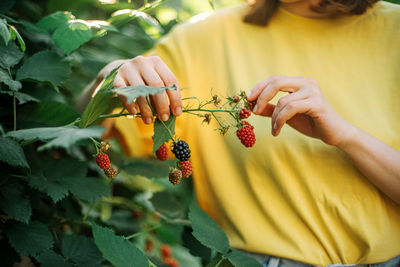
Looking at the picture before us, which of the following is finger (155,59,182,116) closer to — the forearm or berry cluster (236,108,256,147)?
berry cluster (236,108,256,147)

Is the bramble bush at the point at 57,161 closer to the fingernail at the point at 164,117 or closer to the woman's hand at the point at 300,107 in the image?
the fingernail at the point at 164,117

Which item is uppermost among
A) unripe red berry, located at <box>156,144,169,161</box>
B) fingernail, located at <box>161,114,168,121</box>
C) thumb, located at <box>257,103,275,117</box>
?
fingernail, located at <box>161,114,168,121</box>

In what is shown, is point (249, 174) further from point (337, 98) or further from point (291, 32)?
point (291, 32)

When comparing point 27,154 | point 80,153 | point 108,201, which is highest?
point 27,154

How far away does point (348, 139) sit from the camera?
729mm

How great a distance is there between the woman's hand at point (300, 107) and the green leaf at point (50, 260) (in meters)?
0.45

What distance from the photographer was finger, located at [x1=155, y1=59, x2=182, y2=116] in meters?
0.55

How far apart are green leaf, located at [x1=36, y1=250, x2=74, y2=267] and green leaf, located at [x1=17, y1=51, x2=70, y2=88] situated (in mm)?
327

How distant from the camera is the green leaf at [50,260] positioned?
2.00 ft

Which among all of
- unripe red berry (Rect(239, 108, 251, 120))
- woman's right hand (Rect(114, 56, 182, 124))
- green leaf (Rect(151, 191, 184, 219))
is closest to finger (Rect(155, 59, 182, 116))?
woman's right hand (Rect(114, 56, 182, 124))

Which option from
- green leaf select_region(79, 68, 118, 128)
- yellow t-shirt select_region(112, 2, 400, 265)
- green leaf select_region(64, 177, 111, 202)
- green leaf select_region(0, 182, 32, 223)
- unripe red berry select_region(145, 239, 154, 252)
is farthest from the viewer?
unripe red berry select_region(145, 239, 154, 252)

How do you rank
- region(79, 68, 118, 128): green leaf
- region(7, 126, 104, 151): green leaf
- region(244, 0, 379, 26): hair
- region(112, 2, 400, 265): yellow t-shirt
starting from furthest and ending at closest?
1. region(244, 0, 379, 26): hair
2. region(112, 2, 400, 265): yellow t-shirt
3. region(79, 68, 118, 128): green leaf
4. region(7, 126, 104, 151): green leaf

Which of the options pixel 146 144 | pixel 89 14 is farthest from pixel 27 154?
pixel 89 14

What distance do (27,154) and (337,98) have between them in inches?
29.7
